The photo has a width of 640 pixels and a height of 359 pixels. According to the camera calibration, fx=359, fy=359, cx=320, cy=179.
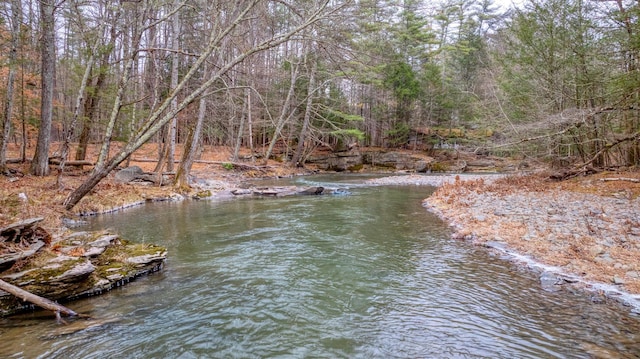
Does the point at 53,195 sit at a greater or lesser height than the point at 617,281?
greater

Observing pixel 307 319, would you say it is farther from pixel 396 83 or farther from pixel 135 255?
pixel 396 83

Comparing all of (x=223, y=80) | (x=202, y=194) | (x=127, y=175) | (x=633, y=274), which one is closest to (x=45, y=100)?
(x=127, y=175)

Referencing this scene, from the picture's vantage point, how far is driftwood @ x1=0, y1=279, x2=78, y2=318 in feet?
12.7

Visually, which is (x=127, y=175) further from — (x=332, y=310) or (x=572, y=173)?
(x=572, y=173)

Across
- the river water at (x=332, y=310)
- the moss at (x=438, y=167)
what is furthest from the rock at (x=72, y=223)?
the moss at (x=438, y=167)

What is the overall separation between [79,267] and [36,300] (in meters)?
0.78

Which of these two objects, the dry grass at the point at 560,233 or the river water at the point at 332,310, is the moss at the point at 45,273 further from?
the dry grass at the point at 560,233

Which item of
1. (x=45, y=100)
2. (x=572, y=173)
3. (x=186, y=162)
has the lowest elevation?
(x=572, y=173)

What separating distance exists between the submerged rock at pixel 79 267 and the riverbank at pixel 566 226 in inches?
240

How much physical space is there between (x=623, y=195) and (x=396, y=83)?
2766cm

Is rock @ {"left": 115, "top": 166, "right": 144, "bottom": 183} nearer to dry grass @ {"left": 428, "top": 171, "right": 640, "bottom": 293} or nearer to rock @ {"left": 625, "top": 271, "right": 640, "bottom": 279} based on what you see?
dry grass @ {"left": 428, "top": 171, "right": 640, "bottom": 293}

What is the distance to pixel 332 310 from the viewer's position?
4441mm

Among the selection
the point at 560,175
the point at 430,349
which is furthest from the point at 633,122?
the point at 430,349

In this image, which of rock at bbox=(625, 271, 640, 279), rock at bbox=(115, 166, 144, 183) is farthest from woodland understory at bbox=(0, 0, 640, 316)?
rock at bbox=(625, 271, 640, 279)
